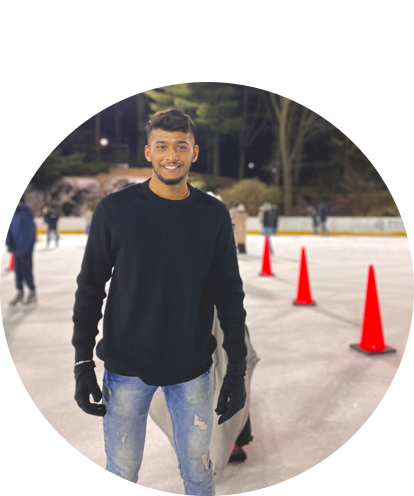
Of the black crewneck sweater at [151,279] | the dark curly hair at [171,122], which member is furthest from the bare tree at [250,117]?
the black crewneck sweater at [151,279]

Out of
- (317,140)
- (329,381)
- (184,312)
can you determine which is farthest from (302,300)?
(317,140)

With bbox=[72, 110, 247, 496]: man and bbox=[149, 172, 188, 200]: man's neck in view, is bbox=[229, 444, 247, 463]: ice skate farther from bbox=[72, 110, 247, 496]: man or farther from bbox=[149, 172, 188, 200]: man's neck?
bbox=[149, 172, 188, 200]: man's neck

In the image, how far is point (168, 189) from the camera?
1757 millimetres

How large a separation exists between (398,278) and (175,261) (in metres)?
8.23

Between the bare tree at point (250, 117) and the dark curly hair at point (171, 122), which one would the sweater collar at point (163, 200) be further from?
the bare tree at point (250, 117)

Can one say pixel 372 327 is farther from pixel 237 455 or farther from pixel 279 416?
pixel 237 455

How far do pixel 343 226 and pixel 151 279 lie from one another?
24.3 metres

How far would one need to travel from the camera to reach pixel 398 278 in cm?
909

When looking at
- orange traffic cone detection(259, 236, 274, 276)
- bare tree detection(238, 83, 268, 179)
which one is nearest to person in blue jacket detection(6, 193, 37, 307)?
orange traffic cone detection(259, 236, 274, 276)

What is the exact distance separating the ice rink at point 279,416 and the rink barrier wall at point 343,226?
59.8ft

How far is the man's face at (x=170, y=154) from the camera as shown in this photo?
1.73 m
